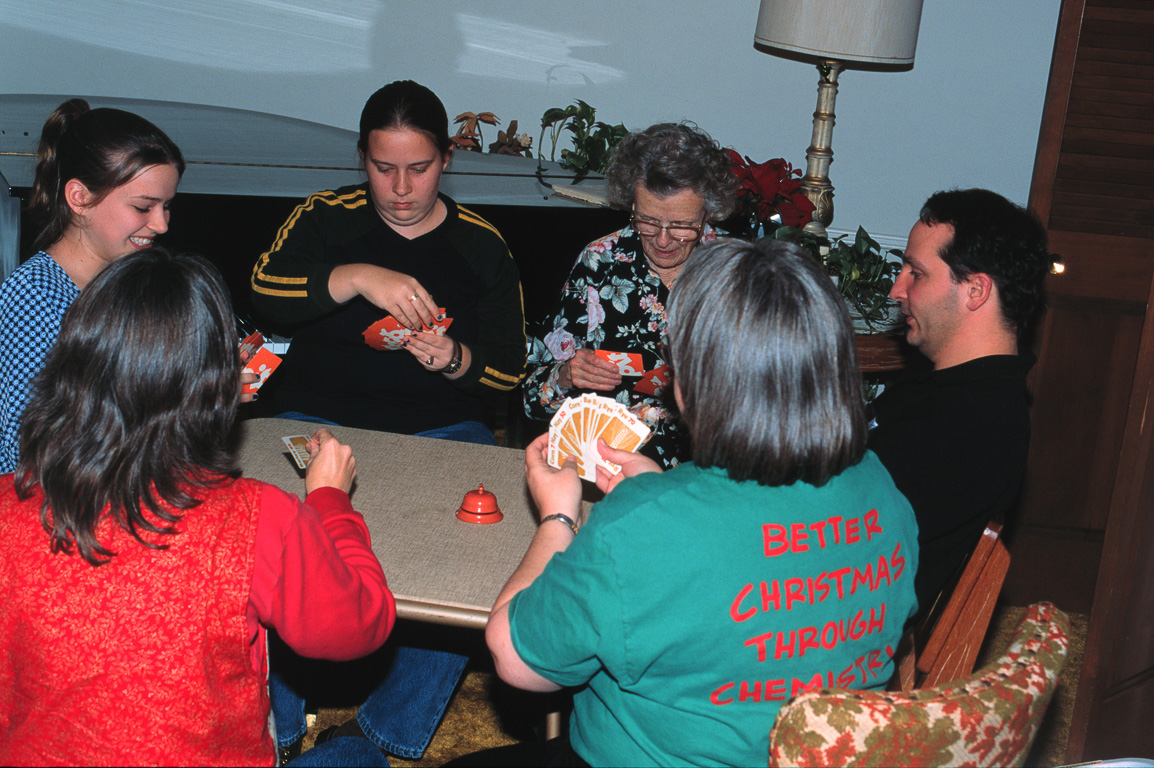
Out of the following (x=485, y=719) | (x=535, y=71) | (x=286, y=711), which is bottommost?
(x=485, y=719)

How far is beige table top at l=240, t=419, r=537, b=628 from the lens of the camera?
1.53 metres

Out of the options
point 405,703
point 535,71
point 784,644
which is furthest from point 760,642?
point 535,71

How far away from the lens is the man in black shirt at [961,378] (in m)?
1.79

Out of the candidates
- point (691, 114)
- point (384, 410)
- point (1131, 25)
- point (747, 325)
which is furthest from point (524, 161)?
point (747, 325)

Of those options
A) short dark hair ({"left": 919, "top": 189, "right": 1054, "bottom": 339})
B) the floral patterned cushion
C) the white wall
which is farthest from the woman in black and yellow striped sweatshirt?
the white wall

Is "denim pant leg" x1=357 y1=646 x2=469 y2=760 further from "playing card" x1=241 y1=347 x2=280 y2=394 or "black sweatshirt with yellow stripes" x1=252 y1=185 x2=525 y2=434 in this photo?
"playing card" x1=241 y1=347 x2=280 y2=394

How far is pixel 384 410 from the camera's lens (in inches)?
99.9

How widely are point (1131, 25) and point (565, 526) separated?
9.59ft

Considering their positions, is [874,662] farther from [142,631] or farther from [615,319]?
[615,319]

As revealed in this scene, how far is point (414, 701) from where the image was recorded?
7.20 feet

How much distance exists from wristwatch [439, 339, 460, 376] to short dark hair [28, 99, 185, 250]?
2.72 ft

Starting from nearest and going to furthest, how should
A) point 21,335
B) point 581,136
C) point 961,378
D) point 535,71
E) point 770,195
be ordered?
point 21,335
point 961,378
point 770,195
point 581,136
point 535,71

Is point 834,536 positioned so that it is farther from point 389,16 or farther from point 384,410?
point 389,16

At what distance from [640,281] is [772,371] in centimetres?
152
